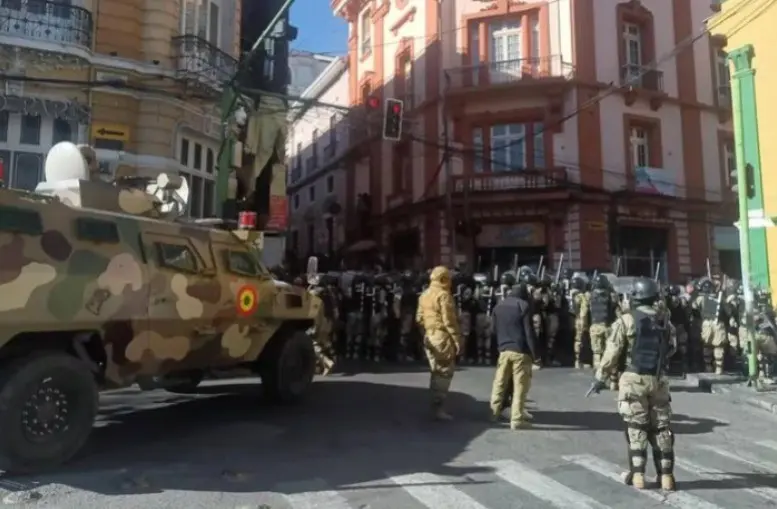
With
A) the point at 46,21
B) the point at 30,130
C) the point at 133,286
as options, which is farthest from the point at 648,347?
the point at 46,21

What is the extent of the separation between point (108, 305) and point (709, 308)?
36.2ft

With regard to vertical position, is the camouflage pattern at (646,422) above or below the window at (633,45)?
below

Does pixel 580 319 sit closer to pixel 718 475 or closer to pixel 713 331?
pixel 713 331

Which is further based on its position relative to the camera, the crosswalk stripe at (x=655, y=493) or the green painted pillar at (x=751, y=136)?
the green painted pillar at (x=751, y=136)

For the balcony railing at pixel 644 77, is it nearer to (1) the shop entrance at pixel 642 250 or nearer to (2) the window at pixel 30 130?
(1) the shop entrance at pixel 642 250

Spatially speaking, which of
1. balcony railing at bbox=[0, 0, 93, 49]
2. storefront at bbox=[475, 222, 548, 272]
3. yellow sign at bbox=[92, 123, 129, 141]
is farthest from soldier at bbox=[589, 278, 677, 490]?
storefront at bbox=[475, 222, 548, 272]

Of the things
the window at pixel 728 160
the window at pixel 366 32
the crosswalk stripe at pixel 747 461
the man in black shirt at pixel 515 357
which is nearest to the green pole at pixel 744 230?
the crosswalk stripe at pixel 747 461

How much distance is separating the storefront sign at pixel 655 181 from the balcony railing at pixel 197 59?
14.7 m

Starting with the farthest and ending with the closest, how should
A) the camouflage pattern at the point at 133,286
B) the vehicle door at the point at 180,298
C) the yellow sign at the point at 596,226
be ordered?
the yellow sign at the point at 596,226 < the vehicle door at the point at 180,298 < the camouflage pattern at the point at 133,286

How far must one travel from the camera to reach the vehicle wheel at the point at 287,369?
883cm

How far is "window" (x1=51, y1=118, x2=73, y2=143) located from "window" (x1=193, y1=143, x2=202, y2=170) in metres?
3.08

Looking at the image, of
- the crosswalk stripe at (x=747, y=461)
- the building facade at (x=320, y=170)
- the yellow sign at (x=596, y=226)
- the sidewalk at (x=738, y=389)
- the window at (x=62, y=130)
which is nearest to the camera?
the crosswalk stripe at (x=747, y=461)

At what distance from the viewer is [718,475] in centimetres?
614

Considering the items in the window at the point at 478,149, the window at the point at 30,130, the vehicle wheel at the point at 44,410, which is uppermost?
the window at the point at 478,149
